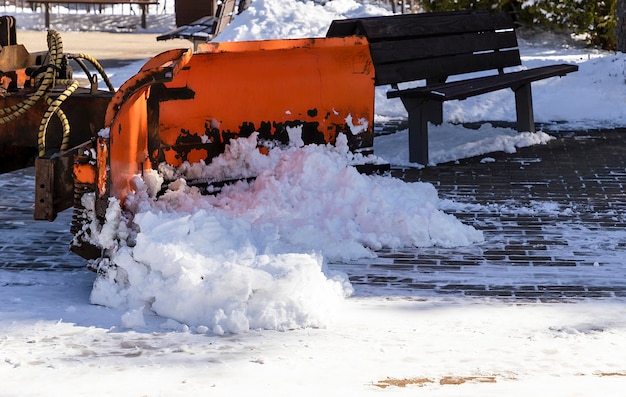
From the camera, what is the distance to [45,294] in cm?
487

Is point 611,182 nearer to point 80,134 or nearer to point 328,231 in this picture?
point 328,231

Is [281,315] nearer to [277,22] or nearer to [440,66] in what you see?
[440,66]

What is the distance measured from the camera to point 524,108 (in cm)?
923

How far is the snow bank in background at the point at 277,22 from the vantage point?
13086 mm

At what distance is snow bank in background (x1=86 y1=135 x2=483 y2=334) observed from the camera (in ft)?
14.5

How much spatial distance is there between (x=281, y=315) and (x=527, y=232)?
6.99 feet

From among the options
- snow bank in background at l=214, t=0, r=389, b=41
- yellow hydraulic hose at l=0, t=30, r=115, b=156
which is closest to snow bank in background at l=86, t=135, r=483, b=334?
yellow hydraulic hose at l=0, t=30, r=115, b=156

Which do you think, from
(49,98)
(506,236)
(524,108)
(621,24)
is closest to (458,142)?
(524,108)

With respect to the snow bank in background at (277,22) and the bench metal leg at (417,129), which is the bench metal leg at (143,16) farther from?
the bench metal leg at (417,129)

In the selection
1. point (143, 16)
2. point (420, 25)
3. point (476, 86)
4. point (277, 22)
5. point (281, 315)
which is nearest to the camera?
point (281, 315)

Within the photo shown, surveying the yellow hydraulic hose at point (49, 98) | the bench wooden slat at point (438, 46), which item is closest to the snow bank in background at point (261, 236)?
Answer: the yellow hydraulic hose at point (49, 98)

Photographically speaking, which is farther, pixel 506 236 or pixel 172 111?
pixel 506 236

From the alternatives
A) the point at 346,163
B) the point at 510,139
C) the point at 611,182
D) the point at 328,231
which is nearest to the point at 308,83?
the point at 346,163

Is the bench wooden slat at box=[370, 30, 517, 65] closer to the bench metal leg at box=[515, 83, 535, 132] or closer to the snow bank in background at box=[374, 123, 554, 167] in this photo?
the bench metal leg at box=[515, 83, 535, 132]
